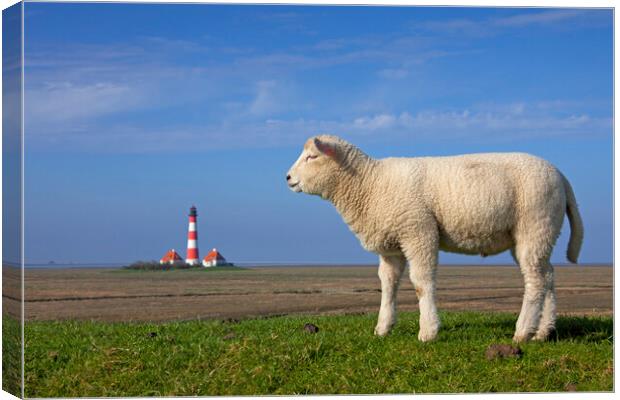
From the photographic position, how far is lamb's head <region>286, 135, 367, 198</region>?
8.32 metres

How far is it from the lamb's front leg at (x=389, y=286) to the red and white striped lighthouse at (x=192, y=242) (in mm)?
17931

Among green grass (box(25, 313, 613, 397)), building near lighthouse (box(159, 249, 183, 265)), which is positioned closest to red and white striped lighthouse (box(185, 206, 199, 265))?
building near lighthouse (box(159, 249, 183, 265))

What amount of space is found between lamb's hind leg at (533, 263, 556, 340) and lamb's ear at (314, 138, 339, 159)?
2.62 m

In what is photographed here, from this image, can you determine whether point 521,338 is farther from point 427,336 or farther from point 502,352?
point 427,336

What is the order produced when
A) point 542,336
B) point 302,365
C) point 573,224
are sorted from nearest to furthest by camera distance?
point 302,365
point 542,336
point 573,224

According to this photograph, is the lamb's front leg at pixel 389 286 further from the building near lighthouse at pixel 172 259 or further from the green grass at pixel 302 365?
the building near lighthouse at pixel 172 259

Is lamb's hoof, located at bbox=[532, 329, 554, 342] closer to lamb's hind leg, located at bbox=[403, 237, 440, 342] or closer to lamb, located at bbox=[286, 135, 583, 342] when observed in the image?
lamb, located at bbox=[286, 135, 583, 342]

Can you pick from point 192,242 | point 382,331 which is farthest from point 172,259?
point 382,331

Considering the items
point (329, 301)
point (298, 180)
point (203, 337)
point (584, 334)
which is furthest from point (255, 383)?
point (329, 301)

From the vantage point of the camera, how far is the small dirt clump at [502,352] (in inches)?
296

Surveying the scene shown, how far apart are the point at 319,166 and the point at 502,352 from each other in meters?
2.65

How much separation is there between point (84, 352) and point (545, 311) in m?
4.92

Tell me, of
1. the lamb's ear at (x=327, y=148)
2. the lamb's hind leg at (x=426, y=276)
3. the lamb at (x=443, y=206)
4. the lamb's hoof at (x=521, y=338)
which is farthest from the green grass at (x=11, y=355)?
the lamb's hoof at (x=521, y=338)

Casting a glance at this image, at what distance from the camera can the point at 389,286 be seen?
8.77 metres
